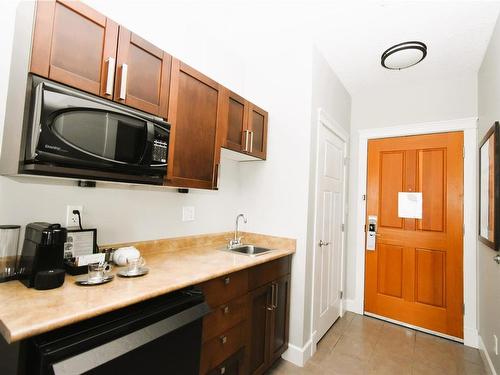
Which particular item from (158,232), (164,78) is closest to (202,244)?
(158,232)

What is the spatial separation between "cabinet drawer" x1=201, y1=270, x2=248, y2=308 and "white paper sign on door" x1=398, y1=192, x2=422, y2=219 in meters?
2.18

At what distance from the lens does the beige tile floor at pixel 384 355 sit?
2.11 metres

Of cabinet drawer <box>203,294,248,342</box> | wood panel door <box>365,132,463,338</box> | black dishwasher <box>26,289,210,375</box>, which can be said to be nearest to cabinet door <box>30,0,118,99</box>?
black dishwasher <box>26,289,210,375</box>

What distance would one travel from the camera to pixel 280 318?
82.5 inches

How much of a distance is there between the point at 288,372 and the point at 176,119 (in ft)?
6.70

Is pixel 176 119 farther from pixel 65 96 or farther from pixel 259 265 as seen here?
pixel 259 265

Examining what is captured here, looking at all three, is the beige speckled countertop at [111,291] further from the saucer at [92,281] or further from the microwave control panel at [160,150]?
the microwave control panel at [160,150]

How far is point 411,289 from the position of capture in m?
2.90

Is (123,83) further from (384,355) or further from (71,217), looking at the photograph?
(384,355)

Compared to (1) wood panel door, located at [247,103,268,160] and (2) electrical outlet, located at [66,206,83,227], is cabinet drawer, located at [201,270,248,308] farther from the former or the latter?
(1) wood panel door, located at [247,103,268,160]

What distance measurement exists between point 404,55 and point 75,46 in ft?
8.21

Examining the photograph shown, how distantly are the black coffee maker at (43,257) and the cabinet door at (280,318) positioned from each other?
137 cm

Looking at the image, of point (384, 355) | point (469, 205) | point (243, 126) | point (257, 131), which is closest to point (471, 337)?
point (384, 355)

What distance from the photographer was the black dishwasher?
33.3 inches
